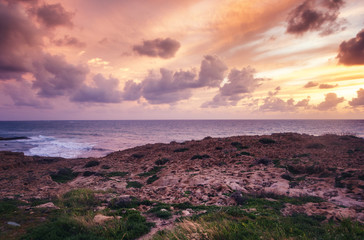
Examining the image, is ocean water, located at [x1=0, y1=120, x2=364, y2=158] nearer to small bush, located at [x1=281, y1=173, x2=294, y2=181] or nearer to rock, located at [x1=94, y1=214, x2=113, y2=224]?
rock, located at [x1=94, y1=214, x2=113, y2=224]

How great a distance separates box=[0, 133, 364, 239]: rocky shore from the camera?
7.74 meters

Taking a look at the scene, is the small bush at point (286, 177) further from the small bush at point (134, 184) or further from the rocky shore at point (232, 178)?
the small bush at point (134, 184)

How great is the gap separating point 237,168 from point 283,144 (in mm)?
8091

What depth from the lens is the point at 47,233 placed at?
4.96m

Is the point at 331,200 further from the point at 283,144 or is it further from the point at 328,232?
the point at 283,144

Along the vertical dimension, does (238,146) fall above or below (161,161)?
above

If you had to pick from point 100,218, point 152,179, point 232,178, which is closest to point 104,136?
point 152,179

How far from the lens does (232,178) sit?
10641 millimetres

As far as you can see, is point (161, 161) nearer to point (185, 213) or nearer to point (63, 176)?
point (63, 176)

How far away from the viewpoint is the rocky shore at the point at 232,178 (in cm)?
774

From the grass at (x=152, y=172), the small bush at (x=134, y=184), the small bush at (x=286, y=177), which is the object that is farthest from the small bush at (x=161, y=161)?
the small bush at (x=286, y=177)

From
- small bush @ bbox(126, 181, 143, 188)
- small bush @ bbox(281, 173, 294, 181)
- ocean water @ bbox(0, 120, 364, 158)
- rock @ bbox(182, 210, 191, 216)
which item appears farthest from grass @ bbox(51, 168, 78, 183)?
small bush @ bbox(281, 173, 294, 181)

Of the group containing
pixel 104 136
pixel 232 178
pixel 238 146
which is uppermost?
pixel 238 146

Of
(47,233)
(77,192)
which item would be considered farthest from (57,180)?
(47,233)
